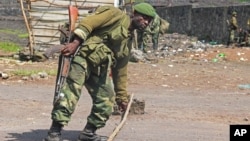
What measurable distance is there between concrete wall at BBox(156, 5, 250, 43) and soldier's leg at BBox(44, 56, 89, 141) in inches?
925

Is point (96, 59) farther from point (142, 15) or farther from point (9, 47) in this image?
point (9, 47)

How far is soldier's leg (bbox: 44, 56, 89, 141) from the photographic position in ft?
22.5

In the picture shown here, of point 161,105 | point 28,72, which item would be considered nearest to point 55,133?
point 161,105

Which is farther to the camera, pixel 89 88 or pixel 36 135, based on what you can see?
pixel 36 135

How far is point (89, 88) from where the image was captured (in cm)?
730

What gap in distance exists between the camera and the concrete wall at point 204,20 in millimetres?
30875

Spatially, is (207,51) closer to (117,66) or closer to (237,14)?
(237,14)

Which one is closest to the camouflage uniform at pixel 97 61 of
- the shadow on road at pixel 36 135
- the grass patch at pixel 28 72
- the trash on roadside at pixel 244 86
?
the shadow on road at pixel 36 135

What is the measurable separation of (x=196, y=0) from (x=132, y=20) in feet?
115

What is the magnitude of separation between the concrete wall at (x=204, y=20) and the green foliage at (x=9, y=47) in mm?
10677

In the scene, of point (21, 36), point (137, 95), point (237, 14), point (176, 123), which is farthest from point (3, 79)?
point (237, 14)

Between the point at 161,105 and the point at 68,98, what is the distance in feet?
15.9

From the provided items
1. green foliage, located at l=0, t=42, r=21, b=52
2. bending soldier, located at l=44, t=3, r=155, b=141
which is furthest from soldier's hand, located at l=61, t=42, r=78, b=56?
green foliage, located at l=0, t=42, r=21, b=52

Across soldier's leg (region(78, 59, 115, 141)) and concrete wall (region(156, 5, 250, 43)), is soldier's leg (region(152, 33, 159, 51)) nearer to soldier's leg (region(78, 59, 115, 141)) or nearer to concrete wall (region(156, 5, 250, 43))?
concrete wall (region(156, 5, 250, 43))
